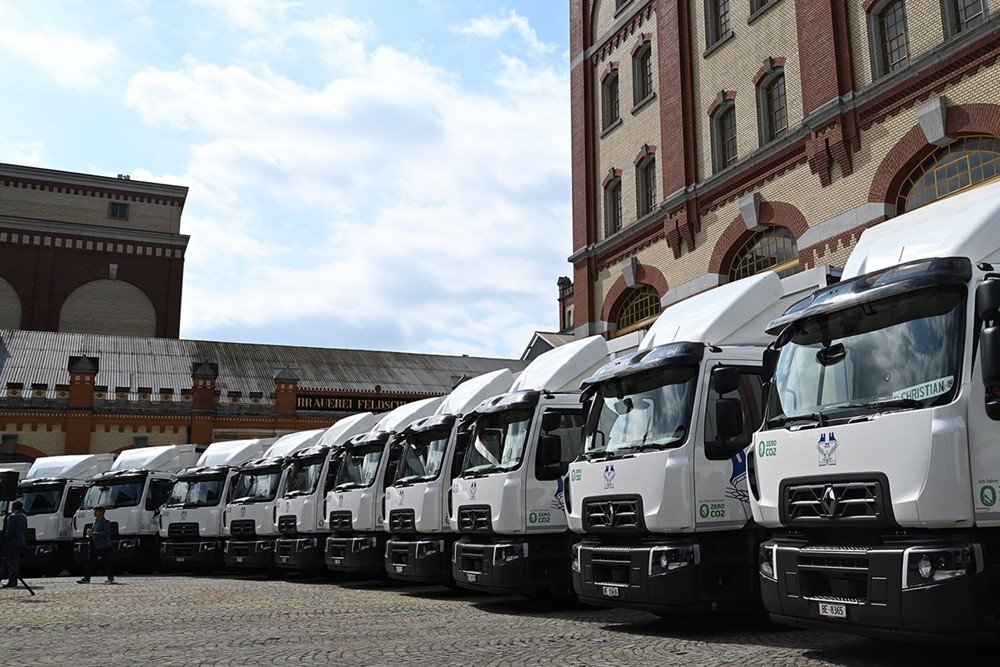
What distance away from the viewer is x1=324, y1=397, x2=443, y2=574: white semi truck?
15945 mm

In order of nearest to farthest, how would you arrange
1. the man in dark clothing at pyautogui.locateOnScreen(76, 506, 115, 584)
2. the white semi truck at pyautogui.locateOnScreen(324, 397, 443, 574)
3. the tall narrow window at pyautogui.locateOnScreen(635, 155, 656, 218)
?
the white semi truck at pyautogui.locateOnScreen(324, 397, 443, 574)
the man in dark clothing at pyautogui.locateOnScreen(76, 506, 115, 584)
the tall narrow window at pyautogui.locateOnScreen(635, 155, 656, 218)

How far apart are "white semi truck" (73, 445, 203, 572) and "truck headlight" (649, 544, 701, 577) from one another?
18248mm

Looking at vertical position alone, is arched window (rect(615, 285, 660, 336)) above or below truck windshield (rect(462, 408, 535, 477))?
above

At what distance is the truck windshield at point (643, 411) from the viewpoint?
9.11 metres

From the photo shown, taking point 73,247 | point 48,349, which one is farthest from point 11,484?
point 73,247

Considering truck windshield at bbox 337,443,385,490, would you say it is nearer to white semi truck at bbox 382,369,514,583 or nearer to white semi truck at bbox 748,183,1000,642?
white semi truck at bbox 382,369,514,583

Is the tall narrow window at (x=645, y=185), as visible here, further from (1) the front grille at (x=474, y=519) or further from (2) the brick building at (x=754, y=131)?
(1) the front grille at (x=474, y=519)

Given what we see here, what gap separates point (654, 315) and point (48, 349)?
31.3 metres

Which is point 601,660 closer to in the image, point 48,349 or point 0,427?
point 0,427

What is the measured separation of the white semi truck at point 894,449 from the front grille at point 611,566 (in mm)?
1774

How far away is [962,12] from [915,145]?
2236 mm

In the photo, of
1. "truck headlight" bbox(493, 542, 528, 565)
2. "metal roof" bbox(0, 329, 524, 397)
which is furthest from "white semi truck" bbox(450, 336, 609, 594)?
"metal roof" bbox(0, 329, 524, 397)

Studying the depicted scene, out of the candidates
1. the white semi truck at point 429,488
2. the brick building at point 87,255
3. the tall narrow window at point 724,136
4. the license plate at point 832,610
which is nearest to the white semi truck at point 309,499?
the white semi truck at point 429,488

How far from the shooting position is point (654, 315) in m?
23.2
